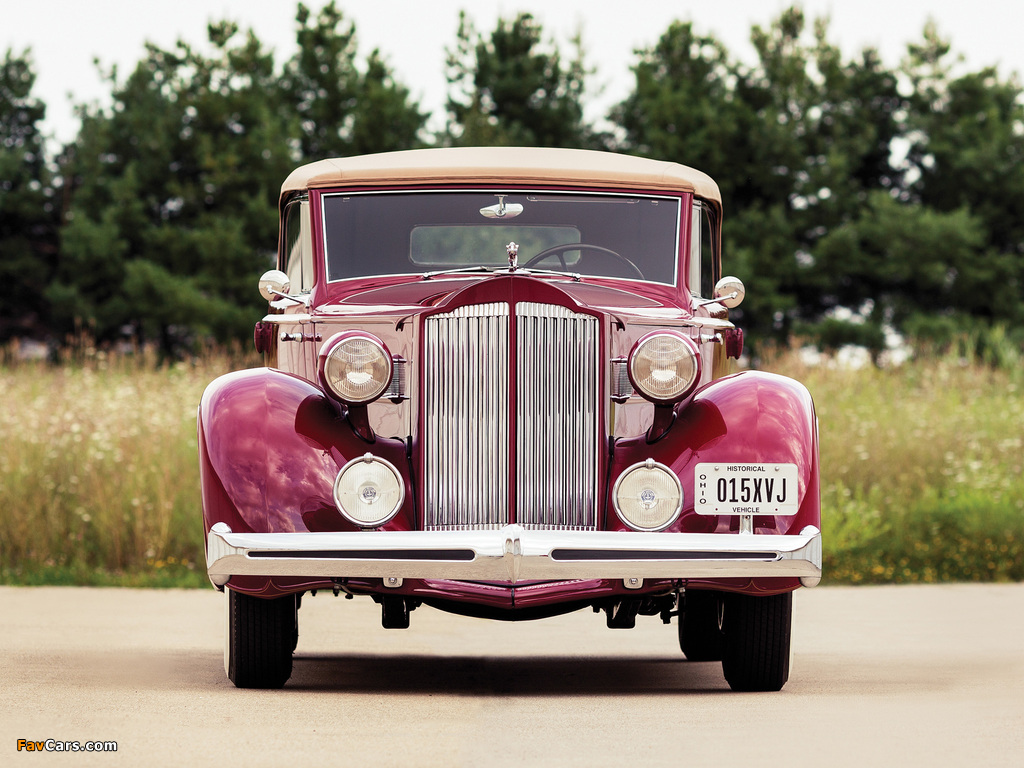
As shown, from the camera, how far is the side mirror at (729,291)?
6230 mm

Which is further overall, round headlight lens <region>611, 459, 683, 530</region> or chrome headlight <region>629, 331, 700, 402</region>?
chrome headlight <region>629, 331, 700, 402</region>

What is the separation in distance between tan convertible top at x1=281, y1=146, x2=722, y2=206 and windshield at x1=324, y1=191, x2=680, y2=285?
7 cm

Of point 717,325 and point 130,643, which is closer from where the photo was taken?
point 717,325

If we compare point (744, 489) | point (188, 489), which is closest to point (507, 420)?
point (744, 489)

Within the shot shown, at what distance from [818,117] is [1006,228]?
18.3 ft

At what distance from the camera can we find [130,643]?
7629 millimetres

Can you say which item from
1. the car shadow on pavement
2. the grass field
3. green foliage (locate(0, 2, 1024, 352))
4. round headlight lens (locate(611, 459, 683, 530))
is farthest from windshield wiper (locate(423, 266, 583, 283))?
green foliage (locate(0, 2, 1024, 352))

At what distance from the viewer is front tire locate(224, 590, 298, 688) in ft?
18.5

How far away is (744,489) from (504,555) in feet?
3.37

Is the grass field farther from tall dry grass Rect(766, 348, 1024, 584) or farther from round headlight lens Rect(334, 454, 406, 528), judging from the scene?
round headlight lens Rect(334, 454, 406, 528)

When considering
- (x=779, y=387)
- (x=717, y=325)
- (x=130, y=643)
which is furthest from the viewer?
(x=130, y=643)

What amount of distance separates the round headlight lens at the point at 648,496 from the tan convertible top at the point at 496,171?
1771 millimetres

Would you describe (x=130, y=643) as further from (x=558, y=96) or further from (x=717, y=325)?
(x=558, y=96)

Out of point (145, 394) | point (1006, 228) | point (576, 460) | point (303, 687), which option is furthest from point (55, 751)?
point (1006, 228)
